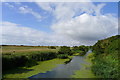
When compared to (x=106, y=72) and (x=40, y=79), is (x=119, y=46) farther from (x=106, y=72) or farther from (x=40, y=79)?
(x=40, y=79)

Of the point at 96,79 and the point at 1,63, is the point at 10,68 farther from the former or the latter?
the point at 96,79

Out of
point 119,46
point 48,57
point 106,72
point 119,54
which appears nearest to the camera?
point 106,72

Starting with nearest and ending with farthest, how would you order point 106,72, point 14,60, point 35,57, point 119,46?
point 106,72, point 119,46, point 14,60, point 35,57

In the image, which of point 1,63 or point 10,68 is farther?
point 10,68

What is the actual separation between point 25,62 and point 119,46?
13523 mm

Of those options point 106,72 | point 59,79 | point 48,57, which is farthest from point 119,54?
point 48,57

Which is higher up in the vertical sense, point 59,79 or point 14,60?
point 14,60

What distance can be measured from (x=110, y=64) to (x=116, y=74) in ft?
5.18

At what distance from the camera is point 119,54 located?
12.1 meters

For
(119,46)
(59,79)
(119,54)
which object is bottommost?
(59,79)

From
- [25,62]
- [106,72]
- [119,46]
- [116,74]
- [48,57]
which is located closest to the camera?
[116,74]

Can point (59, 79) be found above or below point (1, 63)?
below

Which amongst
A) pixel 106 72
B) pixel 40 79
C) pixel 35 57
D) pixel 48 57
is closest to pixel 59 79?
pixel 40 79

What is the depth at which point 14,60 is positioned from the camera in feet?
49.6
